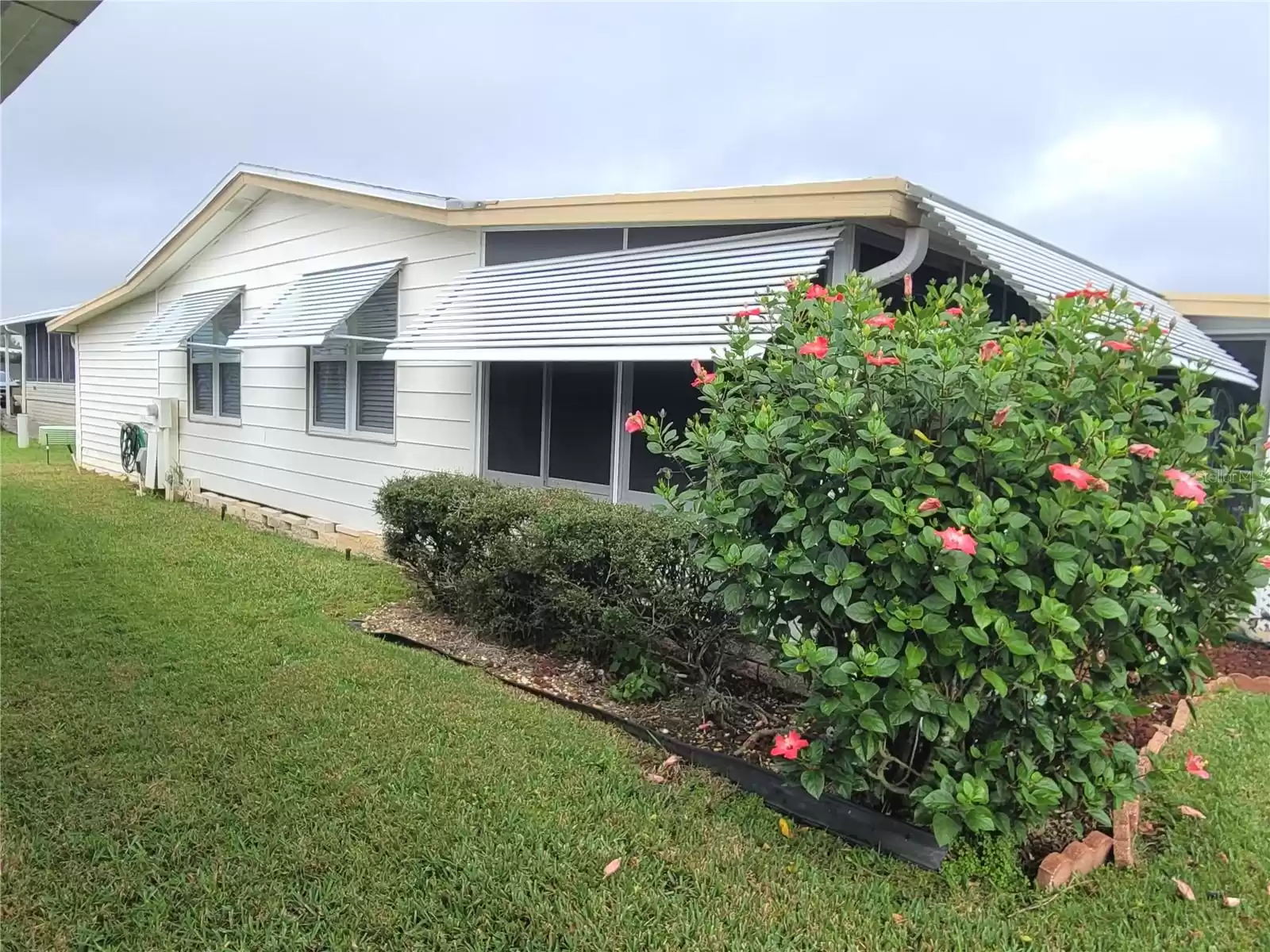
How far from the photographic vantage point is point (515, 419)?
721 centimetres

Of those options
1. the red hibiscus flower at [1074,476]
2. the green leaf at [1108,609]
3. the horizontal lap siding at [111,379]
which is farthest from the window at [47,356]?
the green leaf at [1108,609]

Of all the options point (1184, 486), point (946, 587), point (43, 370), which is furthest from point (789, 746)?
point (43, 370)

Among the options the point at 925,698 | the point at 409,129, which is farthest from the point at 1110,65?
the point at 409,129

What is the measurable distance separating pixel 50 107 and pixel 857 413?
27.1 feet

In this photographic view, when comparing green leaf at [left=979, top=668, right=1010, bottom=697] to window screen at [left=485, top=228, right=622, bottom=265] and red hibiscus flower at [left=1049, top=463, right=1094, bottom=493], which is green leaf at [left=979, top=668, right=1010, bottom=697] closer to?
red hibiscus flower at [left=1049, top=463, right=1094, bottom=493]

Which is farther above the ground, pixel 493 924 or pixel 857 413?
pixel 857 413

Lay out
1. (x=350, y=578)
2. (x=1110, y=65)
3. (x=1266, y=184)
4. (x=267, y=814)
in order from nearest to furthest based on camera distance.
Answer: (x=267, y=814)
(x=350, y=578)
(x=1110, y=65)
(x=1266, y=184)

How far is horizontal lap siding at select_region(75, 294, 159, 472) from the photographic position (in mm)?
13898

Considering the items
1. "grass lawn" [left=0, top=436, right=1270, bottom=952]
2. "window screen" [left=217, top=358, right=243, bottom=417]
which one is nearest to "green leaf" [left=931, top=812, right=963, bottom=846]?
"grass lawn" [left=0, top=436, right=1270, bottom=952]

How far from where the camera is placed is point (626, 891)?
2740mm

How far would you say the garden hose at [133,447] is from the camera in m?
12.4

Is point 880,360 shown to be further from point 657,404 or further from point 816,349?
point 657,404

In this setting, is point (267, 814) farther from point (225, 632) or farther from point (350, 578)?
point (350, 578)

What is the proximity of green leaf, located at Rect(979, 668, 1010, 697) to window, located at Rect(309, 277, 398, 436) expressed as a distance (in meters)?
6.56
